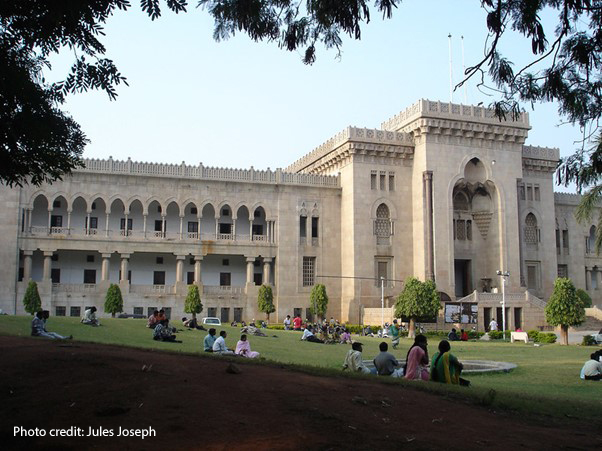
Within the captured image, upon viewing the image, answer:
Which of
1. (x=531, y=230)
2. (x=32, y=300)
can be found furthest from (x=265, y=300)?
(x=531, y=230)

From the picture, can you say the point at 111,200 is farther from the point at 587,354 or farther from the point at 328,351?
the point at 587,354

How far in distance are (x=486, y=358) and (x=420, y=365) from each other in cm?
1140

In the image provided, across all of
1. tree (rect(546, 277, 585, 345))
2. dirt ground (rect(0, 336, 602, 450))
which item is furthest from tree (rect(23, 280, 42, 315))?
dirt ground (rect(0, 336, 602, 450))

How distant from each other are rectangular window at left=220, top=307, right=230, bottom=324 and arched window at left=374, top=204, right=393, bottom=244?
12.1 meters

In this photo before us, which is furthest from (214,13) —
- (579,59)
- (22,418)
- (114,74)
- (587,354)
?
(587,354)

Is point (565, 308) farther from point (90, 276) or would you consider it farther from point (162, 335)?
point (90, 276)

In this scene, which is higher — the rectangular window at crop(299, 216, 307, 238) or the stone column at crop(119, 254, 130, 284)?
the rectangular window at crop(299, 216, 307, 238)

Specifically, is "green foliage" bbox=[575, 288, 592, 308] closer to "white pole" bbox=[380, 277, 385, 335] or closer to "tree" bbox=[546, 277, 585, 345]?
"white pole" bbox=[380, 277, 385, 335]

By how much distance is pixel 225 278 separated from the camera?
163 ft

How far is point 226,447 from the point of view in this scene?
23.2 feet

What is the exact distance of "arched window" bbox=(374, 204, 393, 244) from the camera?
48.9 m

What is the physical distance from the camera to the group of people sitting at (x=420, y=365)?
12.9 m

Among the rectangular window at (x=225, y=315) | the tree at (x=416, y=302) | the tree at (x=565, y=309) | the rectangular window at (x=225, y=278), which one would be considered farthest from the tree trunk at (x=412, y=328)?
the rectangular window at (x=225, y=278)

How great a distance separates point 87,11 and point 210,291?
39.4 meters
